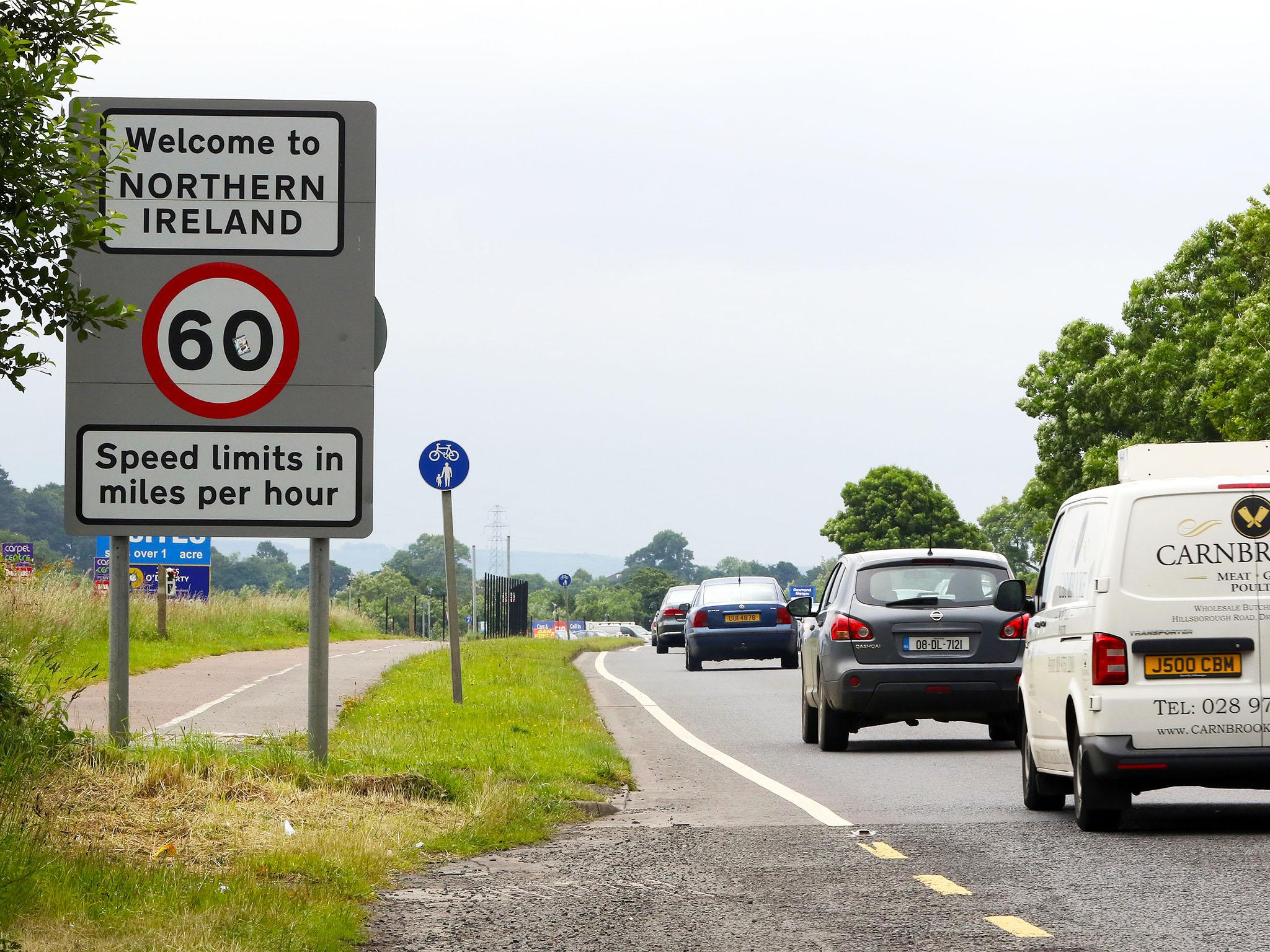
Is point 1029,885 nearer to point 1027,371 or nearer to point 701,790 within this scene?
point 701,790

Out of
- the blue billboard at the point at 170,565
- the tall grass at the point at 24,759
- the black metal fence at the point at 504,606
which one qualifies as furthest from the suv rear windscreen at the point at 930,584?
the black metal fence at the point at 504,606

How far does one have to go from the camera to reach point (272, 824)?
9.52 metres

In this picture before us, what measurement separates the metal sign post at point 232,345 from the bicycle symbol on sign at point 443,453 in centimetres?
953

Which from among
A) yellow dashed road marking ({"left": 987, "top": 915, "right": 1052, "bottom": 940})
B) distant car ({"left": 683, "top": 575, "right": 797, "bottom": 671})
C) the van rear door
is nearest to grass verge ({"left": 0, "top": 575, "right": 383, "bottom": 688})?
yellow dashed road marking ({"left": 987, "top": 915, "right": 1052, "bottom": 940})

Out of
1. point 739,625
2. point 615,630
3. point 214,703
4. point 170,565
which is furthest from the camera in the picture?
point 615,630

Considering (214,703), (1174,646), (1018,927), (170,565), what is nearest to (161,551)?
(170,565)

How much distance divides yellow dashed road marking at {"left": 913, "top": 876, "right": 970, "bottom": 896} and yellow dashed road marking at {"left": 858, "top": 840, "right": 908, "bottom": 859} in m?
0.72

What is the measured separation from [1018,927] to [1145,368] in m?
51.3

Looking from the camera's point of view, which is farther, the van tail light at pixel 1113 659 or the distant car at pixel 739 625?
the distant car at pixel 739 625

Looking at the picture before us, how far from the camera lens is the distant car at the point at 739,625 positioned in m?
31.6

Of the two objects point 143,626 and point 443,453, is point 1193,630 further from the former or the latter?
point 143,626

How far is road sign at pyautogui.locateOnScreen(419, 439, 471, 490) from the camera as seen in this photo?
2105cm

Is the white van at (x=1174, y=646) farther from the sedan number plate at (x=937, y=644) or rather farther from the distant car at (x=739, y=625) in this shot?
the distant car at (x=739, y=625)

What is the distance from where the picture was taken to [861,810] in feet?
38.5
